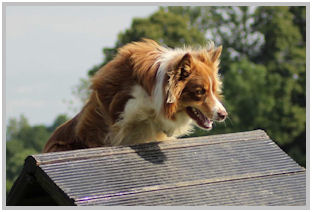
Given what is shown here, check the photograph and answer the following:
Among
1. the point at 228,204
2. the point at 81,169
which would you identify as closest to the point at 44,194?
the point at 81,169

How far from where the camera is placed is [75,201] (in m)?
4.80

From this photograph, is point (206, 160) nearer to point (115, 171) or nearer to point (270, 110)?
point (115, 171)

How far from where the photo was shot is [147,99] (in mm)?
6836

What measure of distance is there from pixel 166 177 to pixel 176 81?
5.18 feet

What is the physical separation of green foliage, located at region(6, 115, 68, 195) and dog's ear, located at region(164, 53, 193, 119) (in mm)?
27560

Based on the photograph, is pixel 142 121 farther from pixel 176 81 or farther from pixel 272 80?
→ pixel 272 80

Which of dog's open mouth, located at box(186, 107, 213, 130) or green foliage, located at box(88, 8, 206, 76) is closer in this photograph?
dog's open mouth, located at box(186, 107, 213, 130)

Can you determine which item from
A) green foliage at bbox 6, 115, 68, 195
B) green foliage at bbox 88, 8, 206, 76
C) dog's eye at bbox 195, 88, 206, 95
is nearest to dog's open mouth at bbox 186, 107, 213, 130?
dog's eye at bbox 195, 88, 206, 95

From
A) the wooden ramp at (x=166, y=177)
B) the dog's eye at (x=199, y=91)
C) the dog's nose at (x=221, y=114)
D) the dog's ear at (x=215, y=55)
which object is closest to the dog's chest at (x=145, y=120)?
the dog's eye at (x=199, y=91)

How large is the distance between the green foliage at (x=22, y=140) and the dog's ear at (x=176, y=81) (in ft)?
90.4

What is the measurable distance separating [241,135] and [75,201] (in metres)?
2.15

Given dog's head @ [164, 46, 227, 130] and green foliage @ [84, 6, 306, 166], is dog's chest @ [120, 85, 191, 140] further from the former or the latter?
green foliage @ [84, 6, 306, 166]

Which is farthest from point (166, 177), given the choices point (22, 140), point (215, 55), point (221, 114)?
point (22, 140)

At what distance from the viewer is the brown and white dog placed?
266 inches
